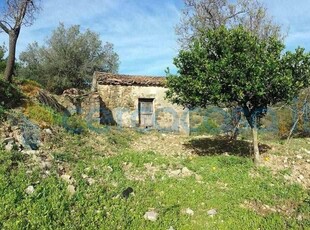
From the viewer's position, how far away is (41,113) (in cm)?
1165

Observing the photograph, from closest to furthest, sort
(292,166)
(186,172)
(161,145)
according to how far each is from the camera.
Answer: (186,172) < (292,166) < (161,145)

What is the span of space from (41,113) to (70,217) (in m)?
6.49

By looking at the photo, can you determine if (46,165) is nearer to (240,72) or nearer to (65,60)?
(240,72)

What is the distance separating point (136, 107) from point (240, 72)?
10749 millimetres

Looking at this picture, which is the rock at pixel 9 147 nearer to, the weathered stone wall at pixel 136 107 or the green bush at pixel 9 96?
the green bush at pixel 9 96

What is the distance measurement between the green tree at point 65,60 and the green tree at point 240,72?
1626cm

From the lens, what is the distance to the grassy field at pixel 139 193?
6031 mm

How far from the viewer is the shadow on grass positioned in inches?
487

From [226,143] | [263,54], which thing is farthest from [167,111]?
[263,54]

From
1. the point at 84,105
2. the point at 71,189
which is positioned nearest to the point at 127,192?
the point at 71,189

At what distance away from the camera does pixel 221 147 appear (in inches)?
536

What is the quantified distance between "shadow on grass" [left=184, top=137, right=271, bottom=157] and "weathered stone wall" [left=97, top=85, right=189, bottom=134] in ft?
15.7

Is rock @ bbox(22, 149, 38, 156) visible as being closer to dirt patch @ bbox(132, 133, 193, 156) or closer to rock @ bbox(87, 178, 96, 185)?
rock @ bbox(87, 178, 96, 185)

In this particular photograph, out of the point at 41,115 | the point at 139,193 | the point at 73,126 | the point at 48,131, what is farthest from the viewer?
the point at 73,126
